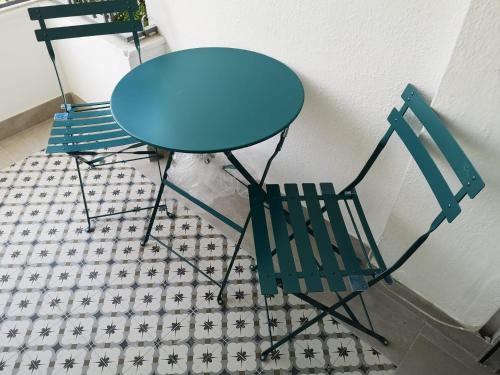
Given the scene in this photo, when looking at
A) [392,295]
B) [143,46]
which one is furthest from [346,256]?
[143,46]

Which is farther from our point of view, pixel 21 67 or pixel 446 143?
pixel 21 67

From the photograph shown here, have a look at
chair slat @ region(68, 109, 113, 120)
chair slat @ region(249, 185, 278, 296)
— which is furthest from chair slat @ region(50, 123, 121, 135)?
chair slat @ region(249, 185, 278, 296)

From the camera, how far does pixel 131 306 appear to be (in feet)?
7.11

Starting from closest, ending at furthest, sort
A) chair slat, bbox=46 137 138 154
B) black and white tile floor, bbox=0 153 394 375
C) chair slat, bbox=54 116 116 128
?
black and white tile floor, bbox=0 153 394 375
chair slat, bbox=46 137 138 154
chair slat, bbox=54 116 116 128

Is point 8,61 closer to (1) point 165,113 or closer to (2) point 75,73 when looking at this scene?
(2) point 75,73

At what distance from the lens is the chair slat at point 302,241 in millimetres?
1646

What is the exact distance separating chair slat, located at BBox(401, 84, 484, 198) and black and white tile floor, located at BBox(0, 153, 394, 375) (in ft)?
3.42

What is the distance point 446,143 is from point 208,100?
39.8 inches

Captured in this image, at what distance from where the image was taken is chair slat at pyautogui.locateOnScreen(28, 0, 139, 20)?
85.7 inches

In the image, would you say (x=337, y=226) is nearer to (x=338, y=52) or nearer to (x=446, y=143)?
(x=446, y=143)

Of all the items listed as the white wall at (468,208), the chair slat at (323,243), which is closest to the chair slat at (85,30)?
the chair slat at (323,243)

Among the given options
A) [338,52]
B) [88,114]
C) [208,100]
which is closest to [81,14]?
[88,114]

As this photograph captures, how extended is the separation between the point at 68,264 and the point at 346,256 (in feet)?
5.14

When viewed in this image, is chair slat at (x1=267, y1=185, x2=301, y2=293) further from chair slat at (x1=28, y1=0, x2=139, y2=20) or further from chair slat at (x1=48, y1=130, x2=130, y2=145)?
chair slat at (x1=28, y1=0, x2=139, y2=20)
